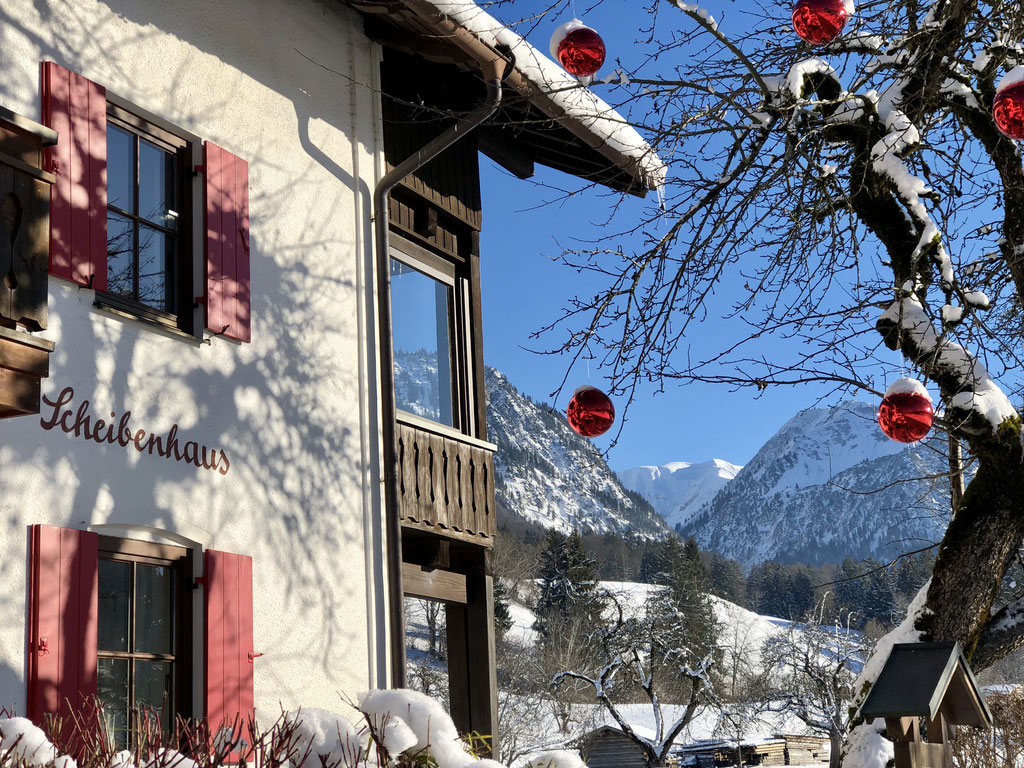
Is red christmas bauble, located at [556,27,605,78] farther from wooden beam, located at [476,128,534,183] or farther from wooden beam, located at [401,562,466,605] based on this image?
wooden beam, located at [476,128,534,183]

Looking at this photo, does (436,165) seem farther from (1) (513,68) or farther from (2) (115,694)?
(2) (115,694)

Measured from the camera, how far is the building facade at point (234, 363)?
5266mm

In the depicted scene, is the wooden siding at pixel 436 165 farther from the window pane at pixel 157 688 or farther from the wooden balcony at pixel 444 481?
the window pane at pixel 157 688

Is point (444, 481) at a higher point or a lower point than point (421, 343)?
lower

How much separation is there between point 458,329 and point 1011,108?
542cm

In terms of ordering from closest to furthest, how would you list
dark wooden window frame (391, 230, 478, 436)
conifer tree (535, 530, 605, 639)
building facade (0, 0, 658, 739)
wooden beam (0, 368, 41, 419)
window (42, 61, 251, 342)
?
1. wooden beam (0, 368, 41, 419)
2. building facade (0, 0, 658, 739)
3. window (42, 61, 251, 342)
4. dark wooden window frame (391, 230, 478, 436)
5. conifer tree (535, 530, 605, 639)

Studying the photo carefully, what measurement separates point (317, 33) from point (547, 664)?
44.1 m

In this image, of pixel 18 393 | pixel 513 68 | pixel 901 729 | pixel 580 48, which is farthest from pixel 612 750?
pixel 18 393

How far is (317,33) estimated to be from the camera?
7.68m

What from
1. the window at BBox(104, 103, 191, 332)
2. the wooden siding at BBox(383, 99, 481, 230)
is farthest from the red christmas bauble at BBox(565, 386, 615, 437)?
the wooden siding at BBox(383, 99, 481, 230)

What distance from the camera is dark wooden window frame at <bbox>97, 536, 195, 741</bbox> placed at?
18.3 ft

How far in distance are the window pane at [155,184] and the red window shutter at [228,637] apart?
1.76 meters

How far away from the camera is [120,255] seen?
19.5 ft

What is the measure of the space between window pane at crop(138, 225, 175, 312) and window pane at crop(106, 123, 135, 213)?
0.17 meters
